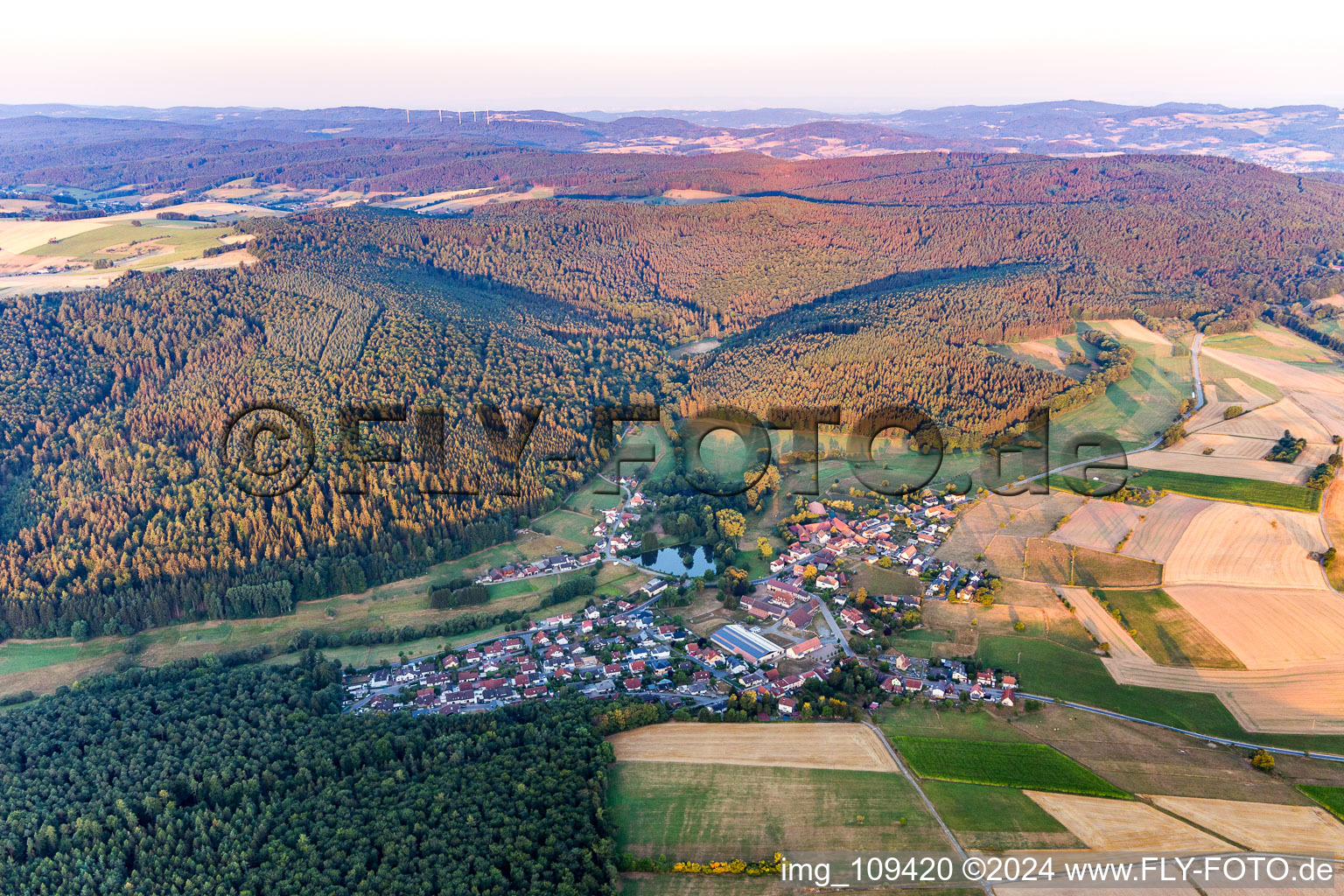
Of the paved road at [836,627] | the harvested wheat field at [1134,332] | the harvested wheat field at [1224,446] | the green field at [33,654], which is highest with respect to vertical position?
the harvested wheat field at [1134,332]

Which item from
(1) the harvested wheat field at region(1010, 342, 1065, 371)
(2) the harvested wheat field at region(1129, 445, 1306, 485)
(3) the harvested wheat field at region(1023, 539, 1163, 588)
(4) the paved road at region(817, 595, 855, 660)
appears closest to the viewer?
(4) the paved road at region(817, 595, 855, 660)

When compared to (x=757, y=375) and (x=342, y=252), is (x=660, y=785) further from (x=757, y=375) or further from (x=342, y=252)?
(x=342, y=252)

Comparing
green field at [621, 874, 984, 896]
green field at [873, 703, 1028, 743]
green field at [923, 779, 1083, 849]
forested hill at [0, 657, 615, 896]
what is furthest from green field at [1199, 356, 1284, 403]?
forested hill at [0, 657, 615, 896]

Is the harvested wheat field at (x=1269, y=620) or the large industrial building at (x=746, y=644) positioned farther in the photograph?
the large industrial building at (x=746, y=644)

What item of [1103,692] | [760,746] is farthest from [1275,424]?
[760,746]

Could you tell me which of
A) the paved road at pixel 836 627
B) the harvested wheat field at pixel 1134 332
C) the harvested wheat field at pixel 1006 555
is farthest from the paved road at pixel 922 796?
the harvested wheat field at pixel 1134 332

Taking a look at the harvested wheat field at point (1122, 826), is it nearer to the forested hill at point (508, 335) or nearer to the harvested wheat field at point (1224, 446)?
the forested hill at point (508, 335)

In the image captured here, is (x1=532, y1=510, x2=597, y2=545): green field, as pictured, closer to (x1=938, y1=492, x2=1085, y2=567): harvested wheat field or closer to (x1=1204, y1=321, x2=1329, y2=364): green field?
(x1=938, y1=492, x2=1085, y2=567): harvested wheat field
